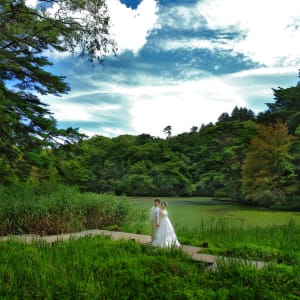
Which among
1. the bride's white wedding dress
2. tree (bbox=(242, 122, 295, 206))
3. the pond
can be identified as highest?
tree (bbox=(242, 122, 295, 206))

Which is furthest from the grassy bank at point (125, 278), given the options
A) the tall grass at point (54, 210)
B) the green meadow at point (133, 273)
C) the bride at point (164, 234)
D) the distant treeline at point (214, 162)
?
the distant treeline at point (214, 162)

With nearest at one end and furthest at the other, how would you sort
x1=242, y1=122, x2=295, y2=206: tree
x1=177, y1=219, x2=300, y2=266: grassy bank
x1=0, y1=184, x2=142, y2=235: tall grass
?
x1=177, y1=219, x2=300, y2=266: grassy bank < x1=0, y1=184, x2=142, y2=235: tall grass < x1=242, y1=122, x2=295, y2=206: tree

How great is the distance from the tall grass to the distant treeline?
793 cm

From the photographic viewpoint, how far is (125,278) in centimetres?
393

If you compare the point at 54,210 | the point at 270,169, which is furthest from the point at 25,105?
the point at 270,169

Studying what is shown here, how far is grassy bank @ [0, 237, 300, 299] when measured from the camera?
11.6ft

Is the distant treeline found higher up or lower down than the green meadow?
higher up

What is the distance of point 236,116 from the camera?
31953mm

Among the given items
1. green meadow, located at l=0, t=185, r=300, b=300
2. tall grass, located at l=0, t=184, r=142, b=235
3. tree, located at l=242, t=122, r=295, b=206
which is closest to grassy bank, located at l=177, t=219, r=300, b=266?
green meadow, located at l=0, t=185, r=300, b=300

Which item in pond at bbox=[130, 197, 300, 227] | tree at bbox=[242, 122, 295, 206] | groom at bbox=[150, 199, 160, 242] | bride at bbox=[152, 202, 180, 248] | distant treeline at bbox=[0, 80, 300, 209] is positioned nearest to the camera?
bride at bbox=[152, 202, 180, 248]

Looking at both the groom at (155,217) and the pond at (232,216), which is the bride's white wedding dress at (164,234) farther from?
the pond at (232,216)

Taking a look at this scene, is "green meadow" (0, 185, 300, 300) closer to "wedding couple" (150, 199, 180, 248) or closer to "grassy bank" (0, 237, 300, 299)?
"grassy bank" (0, 237, 300, 299)

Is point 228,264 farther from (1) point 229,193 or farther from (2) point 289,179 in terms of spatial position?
(1) point 229,193

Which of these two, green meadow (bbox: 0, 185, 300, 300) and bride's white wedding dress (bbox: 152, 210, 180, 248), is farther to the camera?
bride's white wedding dress (bbox: 152, 210, 180, 248)
